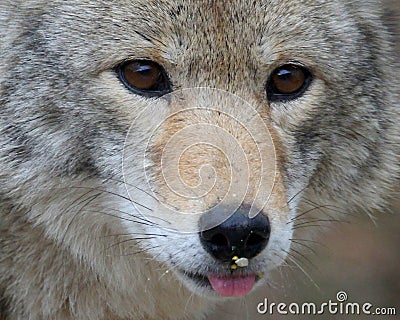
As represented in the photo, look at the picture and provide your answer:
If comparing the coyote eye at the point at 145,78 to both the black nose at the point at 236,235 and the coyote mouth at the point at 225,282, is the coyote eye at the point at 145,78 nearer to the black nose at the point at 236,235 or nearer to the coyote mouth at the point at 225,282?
the black nose at the point at 236,235

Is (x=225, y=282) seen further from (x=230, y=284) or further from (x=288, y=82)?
(x=288, y=82)

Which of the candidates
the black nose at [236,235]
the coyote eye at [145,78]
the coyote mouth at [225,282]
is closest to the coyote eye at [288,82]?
the coyote eye at [145,78]

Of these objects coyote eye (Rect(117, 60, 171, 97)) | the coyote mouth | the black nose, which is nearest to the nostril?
the black nose

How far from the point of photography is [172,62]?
353 cm

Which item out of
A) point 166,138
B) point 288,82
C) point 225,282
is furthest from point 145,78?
point 225,282

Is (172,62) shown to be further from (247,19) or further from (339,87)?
(339,87)

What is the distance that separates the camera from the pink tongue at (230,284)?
3424mm

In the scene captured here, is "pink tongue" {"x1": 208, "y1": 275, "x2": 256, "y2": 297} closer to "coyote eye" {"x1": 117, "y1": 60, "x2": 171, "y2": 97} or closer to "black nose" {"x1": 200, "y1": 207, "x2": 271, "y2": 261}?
"black nose" {"x1": 200, "y1": 207, "x2": 271, "y2": 261}

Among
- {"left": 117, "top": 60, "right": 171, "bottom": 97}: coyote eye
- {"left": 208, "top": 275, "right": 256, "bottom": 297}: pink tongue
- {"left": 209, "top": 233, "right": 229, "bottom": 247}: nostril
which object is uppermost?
{"left": 117, "top": 60, "right": 171, "bottom": 97}: coyote eye

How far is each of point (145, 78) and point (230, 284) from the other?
960mm

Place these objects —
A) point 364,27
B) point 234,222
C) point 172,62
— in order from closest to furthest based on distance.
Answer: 1. point 234,222
2. point 172,62
3. point 364,27

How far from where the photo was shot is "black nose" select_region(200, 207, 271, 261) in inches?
124

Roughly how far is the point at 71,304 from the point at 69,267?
0.60ft

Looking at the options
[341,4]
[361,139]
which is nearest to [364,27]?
[341,4]
